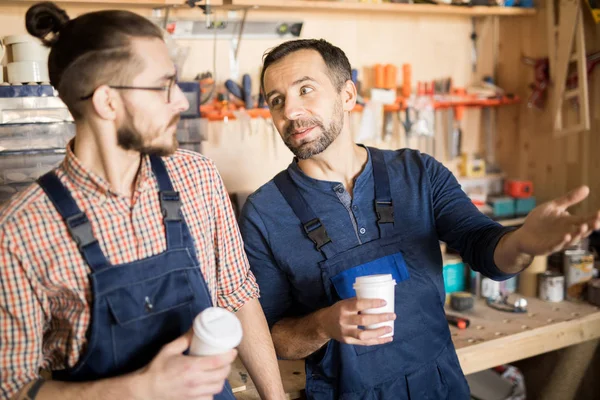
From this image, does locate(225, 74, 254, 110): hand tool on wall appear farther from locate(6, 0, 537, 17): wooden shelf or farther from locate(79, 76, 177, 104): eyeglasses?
locate(79, 76, 177, 104): eyeglasses

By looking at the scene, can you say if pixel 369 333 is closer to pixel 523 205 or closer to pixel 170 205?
pixel 170 205

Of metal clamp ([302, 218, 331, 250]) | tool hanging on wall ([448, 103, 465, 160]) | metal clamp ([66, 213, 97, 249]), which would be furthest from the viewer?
tool hanging on wall ([448, 103, 465, 160])

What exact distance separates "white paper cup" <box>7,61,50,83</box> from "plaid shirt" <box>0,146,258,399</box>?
1.07 m

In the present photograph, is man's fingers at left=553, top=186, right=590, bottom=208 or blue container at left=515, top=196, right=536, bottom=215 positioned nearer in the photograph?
man's fingers at left=553, top=186, right=590, bottom=208

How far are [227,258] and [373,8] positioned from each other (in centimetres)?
180

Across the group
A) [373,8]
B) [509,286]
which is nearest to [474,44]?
[373,8]

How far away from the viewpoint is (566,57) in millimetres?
2928

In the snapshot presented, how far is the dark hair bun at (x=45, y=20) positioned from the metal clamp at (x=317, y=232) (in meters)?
0.84

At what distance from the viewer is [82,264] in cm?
123

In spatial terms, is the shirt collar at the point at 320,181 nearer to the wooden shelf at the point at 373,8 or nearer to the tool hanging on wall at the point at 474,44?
the wooden shelf at the point at 373,8

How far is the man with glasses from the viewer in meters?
1.18

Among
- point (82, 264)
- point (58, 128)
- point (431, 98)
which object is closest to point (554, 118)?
point (431, 98)

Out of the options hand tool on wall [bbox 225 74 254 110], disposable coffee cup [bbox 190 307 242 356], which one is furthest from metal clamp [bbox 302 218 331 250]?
hand tool on wall [bbox 225 74 254 110]

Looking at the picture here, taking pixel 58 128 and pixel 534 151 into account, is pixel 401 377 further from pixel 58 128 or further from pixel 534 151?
pixel 534 151
